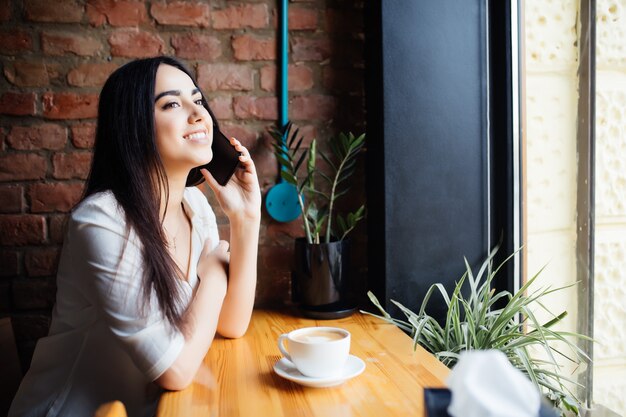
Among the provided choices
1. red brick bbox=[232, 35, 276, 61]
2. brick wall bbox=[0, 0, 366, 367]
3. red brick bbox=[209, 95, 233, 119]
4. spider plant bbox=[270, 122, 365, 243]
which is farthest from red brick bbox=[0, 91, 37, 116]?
spider plant bbox=[270, 122, 365, 243]

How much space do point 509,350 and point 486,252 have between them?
1.49 ft

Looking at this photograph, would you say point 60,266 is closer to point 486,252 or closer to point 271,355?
point 271,355

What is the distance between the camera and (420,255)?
1.65 metres

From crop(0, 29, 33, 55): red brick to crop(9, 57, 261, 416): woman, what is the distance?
0.56 meters

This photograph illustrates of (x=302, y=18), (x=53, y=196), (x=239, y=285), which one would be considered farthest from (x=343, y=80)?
(x=53, y=196)

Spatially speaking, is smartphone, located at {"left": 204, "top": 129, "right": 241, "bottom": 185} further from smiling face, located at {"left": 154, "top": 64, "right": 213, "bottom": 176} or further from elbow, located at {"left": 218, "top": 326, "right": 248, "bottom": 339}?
elbow, located at {"left": 218, "top": 326, "right": 248, "bottom": 339}

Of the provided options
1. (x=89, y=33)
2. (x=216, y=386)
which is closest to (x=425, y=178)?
(x=216, y=386)

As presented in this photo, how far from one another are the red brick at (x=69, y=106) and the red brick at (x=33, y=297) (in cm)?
54

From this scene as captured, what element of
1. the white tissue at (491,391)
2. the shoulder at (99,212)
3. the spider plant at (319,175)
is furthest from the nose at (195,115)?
the white tissue at (491,391)

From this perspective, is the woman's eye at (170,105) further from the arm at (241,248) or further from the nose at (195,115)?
the arm at (241,248)

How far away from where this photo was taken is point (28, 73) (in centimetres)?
167

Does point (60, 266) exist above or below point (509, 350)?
above

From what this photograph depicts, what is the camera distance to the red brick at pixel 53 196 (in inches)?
66.9

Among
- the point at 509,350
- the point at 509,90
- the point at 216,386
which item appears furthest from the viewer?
the point at 509,90
